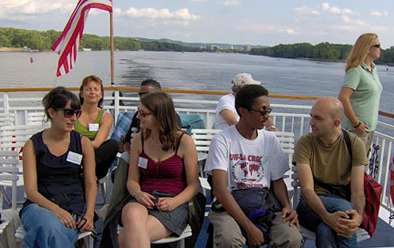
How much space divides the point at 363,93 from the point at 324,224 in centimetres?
145

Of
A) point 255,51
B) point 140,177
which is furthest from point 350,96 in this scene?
point 255,51

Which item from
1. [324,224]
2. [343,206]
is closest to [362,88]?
[343,206]

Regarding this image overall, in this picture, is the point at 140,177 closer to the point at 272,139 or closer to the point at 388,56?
the point at 272,139

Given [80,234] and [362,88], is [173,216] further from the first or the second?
[362,88]

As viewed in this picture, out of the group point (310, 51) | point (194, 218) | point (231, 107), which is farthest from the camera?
point (310, 51)

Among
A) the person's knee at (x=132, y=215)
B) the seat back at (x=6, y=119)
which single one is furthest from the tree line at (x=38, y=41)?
the person's knee at (x=132, y=215)

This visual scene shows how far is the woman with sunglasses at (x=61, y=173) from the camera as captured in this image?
1.99 metres

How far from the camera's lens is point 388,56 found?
17203 millimetres

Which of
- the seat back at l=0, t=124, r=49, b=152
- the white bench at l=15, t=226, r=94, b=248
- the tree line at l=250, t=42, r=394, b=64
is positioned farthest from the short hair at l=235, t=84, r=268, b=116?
the tree line at l=250, t=42, r=394, b=64

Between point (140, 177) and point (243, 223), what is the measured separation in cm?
69

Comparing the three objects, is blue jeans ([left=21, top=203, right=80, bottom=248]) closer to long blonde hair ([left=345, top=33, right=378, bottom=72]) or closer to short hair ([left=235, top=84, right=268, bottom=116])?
short hair ([left=235, top=84, right=268, bottom=116])

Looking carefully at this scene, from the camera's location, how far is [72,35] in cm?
522

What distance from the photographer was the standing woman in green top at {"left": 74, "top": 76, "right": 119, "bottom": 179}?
2.81 meters

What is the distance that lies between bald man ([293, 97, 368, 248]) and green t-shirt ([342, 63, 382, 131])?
94 centimetres
